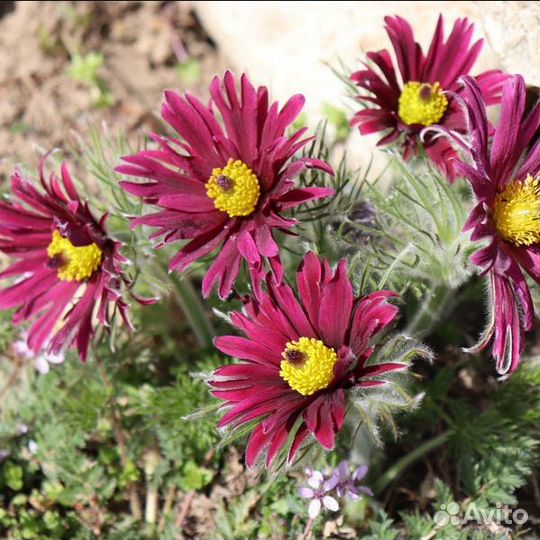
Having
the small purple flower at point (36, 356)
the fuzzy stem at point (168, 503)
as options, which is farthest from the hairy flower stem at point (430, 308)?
the small purple flower at point (36, 356)

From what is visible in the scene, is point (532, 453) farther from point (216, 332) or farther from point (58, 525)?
point (58, 525)

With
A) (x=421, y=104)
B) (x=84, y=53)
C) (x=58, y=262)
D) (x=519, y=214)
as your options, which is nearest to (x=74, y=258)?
(x=58, y=262)

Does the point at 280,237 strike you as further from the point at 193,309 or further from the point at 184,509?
the point at 184,509

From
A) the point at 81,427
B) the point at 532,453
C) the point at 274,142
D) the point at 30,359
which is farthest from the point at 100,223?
the point at 532,453

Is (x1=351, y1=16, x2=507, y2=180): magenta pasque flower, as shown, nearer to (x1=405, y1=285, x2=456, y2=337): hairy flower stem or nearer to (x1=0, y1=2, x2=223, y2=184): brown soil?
(x1=405, y1=285, x2=456, y2=337): hairy flower stem

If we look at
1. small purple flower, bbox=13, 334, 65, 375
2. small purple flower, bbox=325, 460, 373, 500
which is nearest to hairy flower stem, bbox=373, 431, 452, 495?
small purple flower, bbox=325, 460, 373, 500

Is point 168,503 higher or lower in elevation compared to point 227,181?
lower
